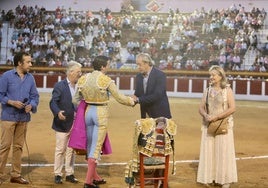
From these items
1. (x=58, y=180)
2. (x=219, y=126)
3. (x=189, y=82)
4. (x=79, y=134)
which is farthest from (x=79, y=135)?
(x=189, y=82)

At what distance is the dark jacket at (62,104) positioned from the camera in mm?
5559

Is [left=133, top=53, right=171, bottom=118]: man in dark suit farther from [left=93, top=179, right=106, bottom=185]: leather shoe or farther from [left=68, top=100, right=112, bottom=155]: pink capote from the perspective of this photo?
[left=93, top=179, right=106, bottom=185]: leather shoe

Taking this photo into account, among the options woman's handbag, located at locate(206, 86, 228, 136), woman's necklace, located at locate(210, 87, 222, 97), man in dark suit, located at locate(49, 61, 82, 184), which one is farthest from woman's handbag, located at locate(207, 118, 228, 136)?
man in dark suit, located at locate(49, 61, 82, 184)

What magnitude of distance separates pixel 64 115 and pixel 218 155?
1929mm

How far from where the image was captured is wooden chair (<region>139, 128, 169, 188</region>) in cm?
465

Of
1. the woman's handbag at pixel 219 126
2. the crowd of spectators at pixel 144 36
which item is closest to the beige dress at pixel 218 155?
the woman's handbag at pixel 219 126

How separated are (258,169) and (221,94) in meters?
1.68

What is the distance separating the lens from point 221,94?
5520 millimetres

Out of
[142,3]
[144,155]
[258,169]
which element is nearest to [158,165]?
[144,155]

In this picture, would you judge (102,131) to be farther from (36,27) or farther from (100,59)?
(36,27)

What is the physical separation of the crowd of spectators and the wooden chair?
16.3m

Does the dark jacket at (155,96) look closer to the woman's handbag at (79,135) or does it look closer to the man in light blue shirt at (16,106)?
the woman's handbag at (79,135)

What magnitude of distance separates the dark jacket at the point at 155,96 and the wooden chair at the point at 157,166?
1.83 feet

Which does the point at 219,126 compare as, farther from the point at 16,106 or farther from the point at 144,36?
the point at 144,36
